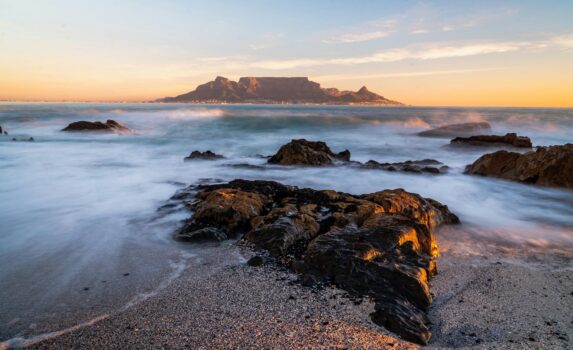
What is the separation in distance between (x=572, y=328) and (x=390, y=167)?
815cm

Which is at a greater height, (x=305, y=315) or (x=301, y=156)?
(x=301, y=156)

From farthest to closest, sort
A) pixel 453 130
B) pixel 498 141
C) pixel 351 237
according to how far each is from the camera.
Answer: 1. pixel 453 130
2. pixel 498 141
3. pixel 351 237

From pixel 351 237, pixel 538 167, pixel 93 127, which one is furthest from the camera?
pixel 93 127

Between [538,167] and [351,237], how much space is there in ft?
25.9

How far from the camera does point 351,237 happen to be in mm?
4254

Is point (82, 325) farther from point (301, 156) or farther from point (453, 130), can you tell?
point (453, 130)

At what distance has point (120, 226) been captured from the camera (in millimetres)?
5875

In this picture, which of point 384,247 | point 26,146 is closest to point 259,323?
point 384,247

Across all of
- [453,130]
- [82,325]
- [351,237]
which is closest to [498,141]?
[453,130]

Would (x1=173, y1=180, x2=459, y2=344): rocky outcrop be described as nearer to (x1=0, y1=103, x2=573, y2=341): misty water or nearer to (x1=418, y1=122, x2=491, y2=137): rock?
(x1=0, y1=103, x2=573, y2=341): misty water

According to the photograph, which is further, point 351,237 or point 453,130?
point 453,130

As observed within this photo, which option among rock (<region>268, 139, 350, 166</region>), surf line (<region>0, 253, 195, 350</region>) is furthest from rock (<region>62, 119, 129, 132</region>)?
surf line (<region>0, 253, 195, 350</region>)

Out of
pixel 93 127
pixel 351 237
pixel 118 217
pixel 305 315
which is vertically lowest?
pixel 118 217

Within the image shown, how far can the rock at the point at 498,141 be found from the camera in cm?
1658
